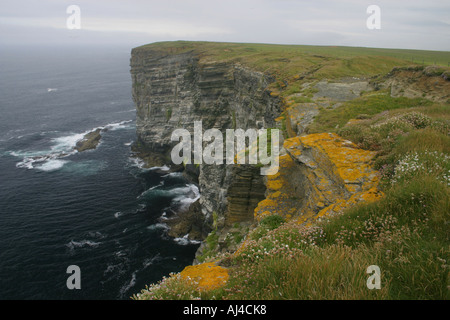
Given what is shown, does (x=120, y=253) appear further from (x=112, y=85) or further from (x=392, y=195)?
(x=112, y=85)

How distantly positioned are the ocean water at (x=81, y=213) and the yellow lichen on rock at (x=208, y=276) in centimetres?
2783

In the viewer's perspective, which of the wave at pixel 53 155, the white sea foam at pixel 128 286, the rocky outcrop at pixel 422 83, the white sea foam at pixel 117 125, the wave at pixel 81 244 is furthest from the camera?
the white sea foam at pixel 117 125

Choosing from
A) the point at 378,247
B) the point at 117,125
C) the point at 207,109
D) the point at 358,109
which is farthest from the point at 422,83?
the point at 117,125

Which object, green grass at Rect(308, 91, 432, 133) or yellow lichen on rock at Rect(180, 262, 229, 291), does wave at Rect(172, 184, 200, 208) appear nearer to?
green grass at Rect(308, 91, 432, 133)

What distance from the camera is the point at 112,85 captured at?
511 feet

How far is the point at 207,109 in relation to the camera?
55062 millimetres

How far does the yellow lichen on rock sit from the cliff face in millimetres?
13632

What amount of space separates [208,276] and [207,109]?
167 feet

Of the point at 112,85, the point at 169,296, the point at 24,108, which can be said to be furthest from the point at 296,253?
the point at 112,85

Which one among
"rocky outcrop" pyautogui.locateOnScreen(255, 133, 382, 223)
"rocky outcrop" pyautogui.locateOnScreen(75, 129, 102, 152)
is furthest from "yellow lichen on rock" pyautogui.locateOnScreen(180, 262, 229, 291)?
"rocky outcrop" pyautogui.locateOnScreen(75, 129, 102, 152)

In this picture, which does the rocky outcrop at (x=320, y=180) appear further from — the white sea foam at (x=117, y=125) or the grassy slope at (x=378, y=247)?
the white sea foam at (x=117, y=125)

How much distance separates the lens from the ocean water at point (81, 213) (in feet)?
107

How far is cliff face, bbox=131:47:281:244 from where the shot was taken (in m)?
22.1

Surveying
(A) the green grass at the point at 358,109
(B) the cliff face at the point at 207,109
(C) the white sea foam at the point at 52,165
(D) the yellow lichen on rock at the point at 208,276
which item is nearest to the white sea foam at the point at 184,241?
(B) the cliff face at the point at 207,109
